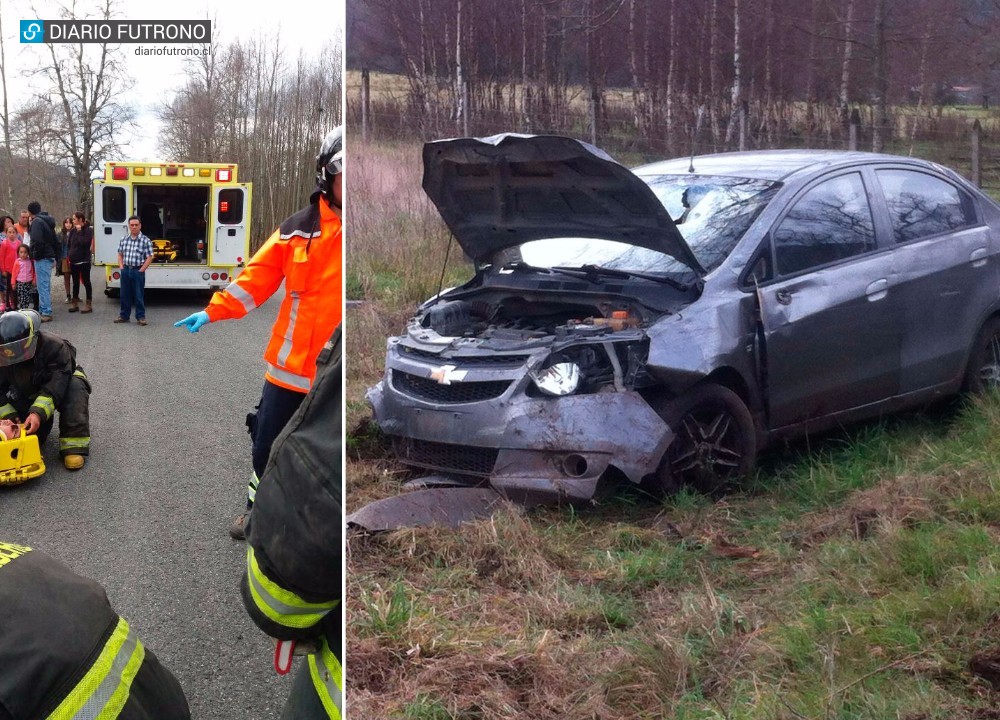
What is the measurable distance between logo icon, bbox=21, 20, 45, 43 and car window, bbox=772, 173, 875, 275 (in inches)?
51.3

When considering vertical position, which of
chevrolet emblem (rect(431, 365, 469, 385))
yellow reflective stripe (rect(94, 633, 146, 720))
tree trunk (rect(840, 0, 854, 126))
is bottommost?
yellow reflective stripe (rect(94, 633, 146, 720))

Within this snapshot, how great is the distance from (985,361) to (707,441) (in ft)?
1.70

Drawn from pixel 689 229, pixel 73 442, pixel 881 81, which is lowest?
pixel 73 442

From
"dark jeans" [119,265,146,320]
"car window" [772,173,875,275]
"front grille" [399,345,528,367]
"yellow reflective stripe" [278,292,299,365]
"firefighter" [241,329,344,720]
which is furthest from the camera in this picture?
"yellow reflective stripe" [278,292,299,365]

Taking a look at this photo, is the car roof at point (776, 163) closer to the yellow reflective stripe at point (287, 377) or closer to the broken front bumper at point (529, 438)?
the broken front bumper at point (529, 438)

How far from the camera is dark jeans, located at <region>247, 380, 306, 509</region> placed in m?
2.09

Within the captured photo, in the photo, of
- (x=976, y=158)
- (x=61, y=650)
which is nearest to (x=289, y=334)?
(x=61, y=650)

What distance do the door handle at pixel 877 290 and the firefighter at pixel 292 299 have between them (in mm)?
922

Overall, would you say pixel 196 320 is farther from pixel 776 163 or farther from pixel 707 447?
pixel 776 163

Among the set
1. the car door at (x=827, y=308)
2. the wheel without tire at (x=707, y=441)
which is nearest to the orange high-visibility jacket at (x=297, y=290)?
the wheel without tire at (x=707, y=441)

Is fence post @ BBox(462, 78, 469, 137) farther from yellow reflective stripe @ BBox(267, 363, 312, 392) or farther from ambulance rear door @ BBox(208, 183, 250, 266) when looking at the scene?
yellow reflective stripe @ BBox(267, 363, 312, 392)

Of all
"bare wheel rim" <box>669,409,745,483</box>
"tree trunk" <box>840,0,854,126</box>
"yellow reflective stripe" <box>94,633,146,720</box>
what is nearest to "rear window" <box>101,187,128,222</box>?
"yellow reflective stripe" <box>94,633,146,720</box>

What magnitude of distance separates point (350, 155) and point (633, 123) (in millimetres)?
493

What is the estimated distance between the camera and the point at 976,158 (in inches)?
65.3
